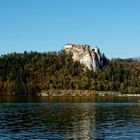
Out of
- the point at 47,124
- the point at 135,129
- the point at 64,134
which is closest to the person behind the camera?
the point at 64,134

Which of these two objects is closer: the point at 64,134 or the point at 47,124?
the point at 64,134

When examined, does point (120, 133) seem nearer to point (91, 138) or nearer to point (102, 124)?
point (91, 138)

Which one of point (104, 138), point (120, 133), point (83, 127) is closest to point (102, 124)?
point (83, 127)

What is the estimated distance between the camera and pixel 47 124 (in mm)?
96562

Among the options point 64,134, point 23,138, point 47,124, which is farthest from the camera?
point 47,124

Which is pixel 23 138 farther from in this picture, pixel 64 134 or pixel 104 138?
pixel 104 138

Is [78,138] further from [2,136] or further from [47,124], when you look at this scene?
[47,124]

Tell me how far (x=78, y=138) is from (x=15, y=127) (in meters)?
20.5

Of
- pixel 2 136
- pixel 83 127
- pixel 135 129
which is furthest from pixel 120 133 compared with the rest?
pixel 2 136

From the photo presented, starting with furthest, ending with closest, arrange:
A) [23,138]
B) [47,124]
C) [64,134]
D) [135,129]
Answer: [47,124] → [135,129] → [64,134] → [23,138]

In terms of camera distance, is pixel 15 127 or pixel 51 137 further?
pixel 15 127

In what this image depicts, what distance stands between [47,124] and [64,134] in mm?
18053

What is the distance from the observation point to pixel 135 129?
3396 inches

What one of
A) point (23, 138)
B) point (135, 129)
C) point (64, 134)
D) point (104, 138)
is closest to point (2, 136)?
point (23, 138)
